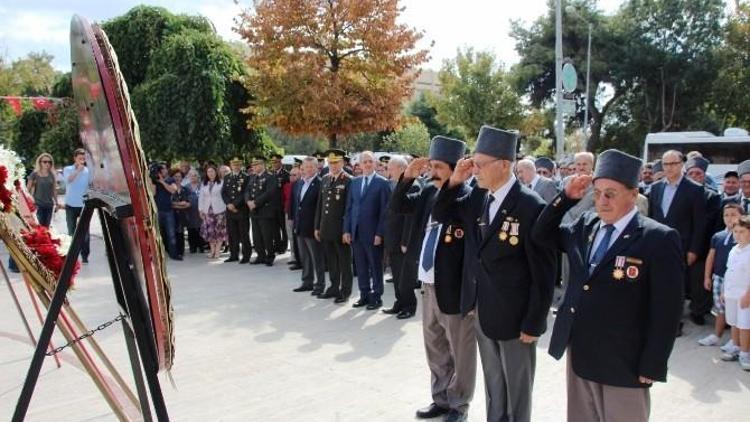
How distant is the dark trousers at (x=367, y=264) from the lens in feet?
25.3

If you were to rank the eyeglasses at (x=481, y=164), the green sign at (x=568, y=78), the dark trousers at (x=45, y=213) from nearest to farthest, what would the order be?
the eyeglasses at (x=481, y=164) → the dark trousers at (x=45, y=213) → the green sign at (x=568, y=78)

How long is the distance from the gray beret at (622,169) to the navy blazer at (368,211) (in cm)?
492

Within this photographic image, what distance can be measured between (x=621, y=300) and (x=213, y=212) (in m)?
9.76

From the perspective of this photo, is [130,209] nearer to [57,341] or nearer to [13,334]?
[57,341]

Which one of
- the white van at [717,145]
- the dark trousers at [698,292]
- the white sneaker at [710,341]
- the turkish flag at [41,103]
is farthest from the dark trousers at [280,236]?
the white van at [717,145]

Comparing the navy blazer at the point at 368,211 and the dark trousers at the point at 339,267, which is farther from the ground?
the navy blazer at the point at 368,211

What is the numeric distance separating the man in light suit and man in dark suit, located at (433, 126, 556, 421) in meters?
3.98

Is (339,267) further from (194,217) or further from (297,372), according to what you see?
(194,217)

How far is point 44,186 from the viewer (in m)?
10.5

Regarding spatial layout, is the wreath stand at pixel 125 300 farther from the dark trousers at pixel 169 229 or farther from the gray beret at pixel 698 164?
the dark trousers at pixel 169 229

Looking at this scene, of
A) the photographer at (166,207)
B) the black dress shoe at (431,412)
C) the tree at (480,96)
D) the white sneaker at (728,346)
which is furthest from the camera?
the tree at (480,96)

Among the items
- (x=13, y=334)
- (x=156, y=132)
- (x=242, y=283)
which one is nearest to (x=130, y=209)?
(x=13, y=334)

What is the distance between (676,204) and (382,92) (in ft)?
29.2

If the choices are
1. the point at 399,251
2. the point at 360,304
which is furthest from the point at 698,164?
the point at 360,304
